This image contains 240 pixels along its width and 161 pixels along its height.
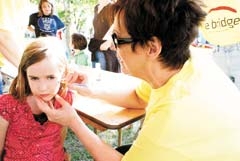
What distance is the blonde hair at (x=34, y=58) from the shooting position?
1199 millimetres

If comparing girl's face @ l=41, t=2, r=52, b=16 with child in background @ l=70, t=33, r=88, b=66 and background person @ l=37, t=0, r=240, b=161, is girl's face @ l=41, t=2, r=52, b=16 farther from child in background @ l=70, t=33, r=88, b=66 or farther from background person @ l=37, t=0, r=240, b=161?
background person @ l=37, t=0, r=240, b=161

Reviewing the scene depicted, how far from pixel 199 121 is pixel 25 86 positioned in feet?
2.16

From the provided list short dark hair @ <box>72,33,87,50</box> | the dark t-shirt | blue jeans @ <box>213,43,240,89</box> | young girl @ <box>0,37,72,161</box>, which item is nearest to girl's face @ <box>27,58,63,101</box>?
A: young girl @ <box>0,37,72,161</box>

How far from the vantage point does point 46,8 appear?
2332mm

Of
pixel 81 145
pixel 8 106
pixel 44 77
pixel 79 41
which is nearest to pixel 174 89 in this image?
pixel 44 77

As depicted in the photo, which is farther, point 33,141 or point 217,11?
point 217,11

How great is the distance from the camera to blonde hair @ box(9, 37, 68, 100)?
1.20 meters

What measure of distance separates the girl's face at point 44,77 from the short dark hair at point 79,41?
128 centimetres

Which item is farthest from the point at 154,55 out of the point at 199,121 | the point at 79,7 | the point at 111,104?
the point at 79,7

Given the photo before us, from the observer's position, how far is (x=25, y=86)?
1.26 meters

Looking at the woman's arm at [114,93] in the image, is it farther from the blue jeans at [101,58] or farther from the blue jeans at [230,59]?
the blue jeans at [101,58]

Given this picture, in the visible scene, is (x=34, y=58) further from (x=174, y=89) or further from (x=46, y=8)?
(x=46, y=8)

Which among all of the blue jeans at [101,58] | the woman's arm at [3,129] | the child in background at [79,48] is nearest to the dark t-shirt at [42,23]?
the child in background at [79,48]

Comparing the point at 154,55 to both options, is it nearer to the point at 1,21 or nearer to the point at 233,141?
the point at 233,141
